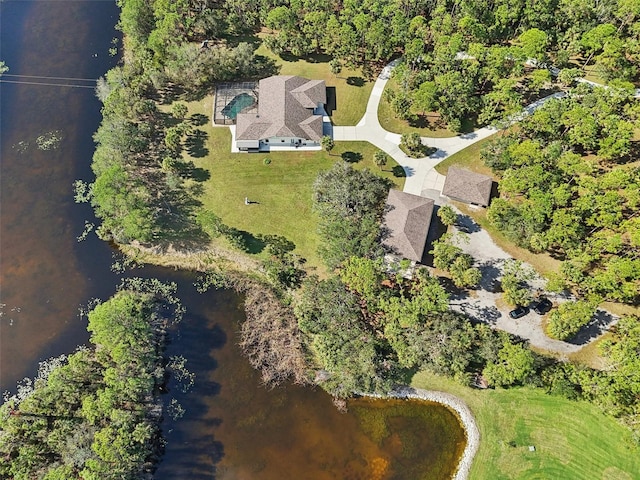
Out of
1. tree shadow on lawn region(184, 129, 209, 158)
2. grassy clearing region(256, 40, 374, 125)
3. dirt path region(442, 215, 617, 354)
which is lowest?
dirt path region(442, 215, 617, 354)

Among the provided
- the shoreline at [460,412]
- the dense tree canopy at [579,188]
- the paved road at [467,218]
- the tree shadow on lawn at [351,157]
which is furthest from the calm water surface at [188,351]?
the tree shadow on lawn at [351,157]

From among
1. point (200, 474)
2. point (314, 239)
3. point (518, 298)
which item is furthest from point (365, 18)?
point (200, 474)

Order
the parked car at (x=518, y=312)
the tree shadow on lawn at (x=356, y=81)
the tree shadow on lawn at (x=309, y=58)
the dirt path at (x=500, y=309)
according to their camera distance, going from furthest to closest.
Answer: the tree shadow on lawn at (x=309, y=58) < the tree shadow on lawn at (x=356, y=81) < the parked car at (x=518, y=312) < the dirt path at (x=500, y=309)

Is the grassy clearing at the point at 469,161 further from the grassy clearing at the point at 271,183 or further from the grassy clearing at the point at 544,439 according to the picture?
the grassy clearing at the point at 544,439

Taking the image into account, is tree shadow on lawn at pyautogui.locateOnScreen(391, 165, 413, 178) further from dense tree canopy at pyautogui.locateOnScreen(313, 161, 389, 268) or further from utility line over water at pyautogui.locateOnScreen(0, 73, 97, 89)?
utility line over water at pyautogui.locateOnScreen(0, 73, 97, 89)

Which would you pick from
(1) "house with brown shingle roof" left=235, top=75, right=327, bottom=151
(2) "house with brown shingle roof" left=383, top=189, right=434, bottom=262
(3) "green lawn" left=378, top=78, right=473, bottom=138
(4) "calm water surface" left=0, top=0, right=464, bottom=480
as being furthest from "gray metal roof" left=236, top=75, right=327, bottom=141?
(4) "calm water surface" left=0, top=0, right=464, bottom=480

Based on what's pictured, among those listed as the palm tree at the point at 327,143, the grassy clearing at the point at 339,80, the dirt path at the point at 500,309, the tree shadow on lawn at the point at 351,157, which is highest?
the grassy clearing at the point at 339,80
